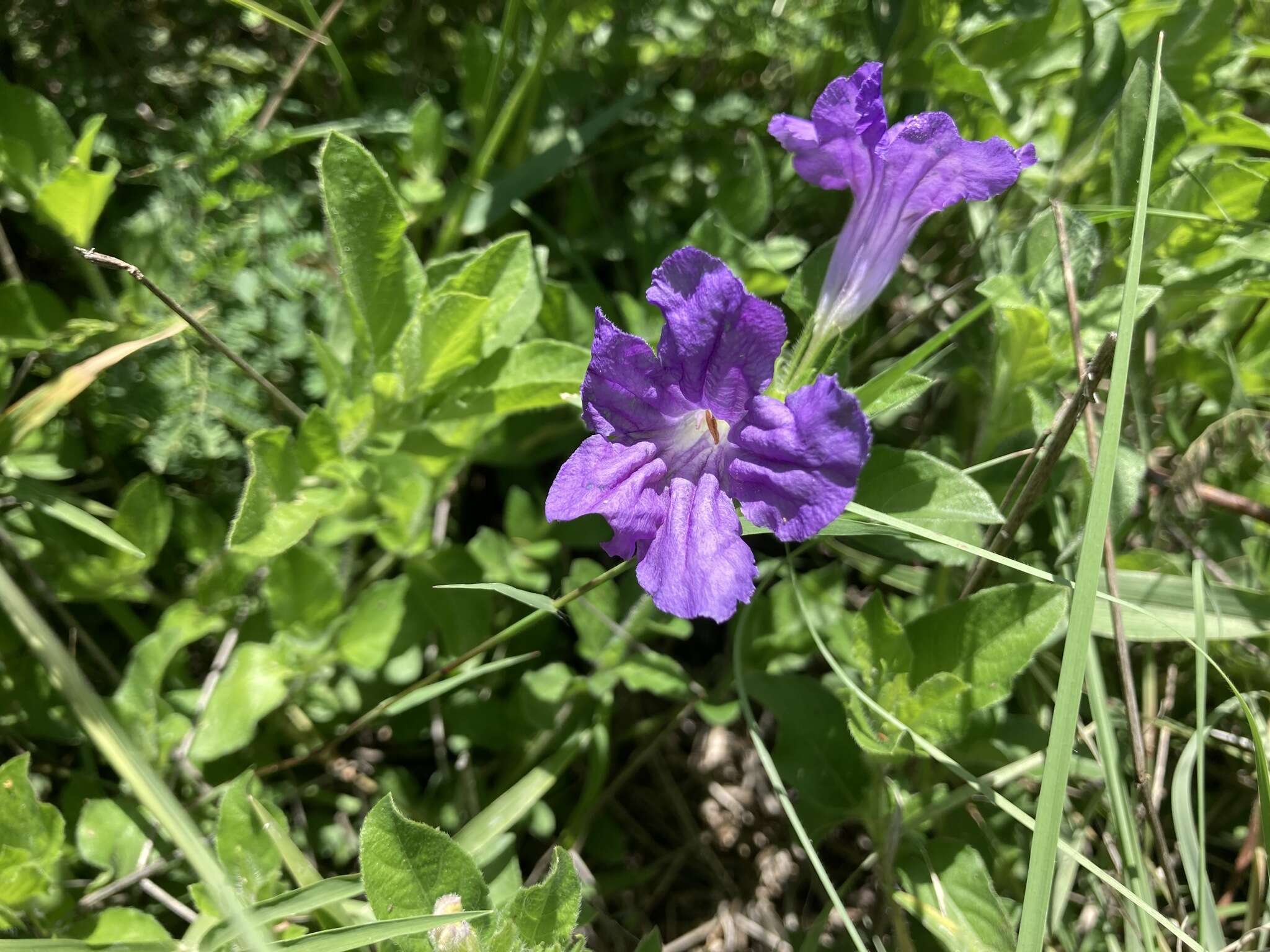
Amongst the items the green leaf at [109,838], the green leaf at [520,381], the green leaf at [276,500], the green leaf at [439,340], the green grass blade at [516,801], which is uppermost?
the green leaf at [439,340]

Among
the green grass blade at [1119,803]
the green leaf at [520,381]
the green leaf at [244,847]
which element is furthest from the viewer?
the green leaf at [520,381]

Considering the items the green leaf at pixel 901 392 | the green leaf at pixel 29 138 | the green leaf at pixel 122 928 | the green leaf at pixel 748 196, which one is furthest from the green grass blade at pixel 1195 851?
the green leaf at pixel 29 138

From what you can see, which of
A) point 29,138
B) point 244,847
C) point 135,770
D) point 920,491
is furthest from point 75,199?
point 920,491

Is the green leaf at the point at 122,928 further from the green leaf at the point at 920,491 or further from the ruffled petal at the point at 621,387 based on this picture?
the green leaf at the point at 920,491

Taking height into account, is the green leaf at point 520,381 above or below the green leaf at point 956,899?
above

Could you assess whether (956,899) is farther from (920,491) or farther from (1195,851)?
(920,491)

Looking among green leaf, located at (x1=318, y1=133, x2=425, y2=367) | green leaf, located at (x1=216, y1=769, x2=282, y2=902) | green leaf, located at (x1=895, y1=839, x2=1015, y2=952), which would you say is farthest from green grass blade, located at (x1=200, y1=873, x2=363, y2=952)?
green leaf, located at (x1=895, y1=839, x2=1015, y2=952)

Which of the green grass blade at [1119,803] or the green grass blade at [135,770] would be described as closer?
the green grass blade at [135,770]
